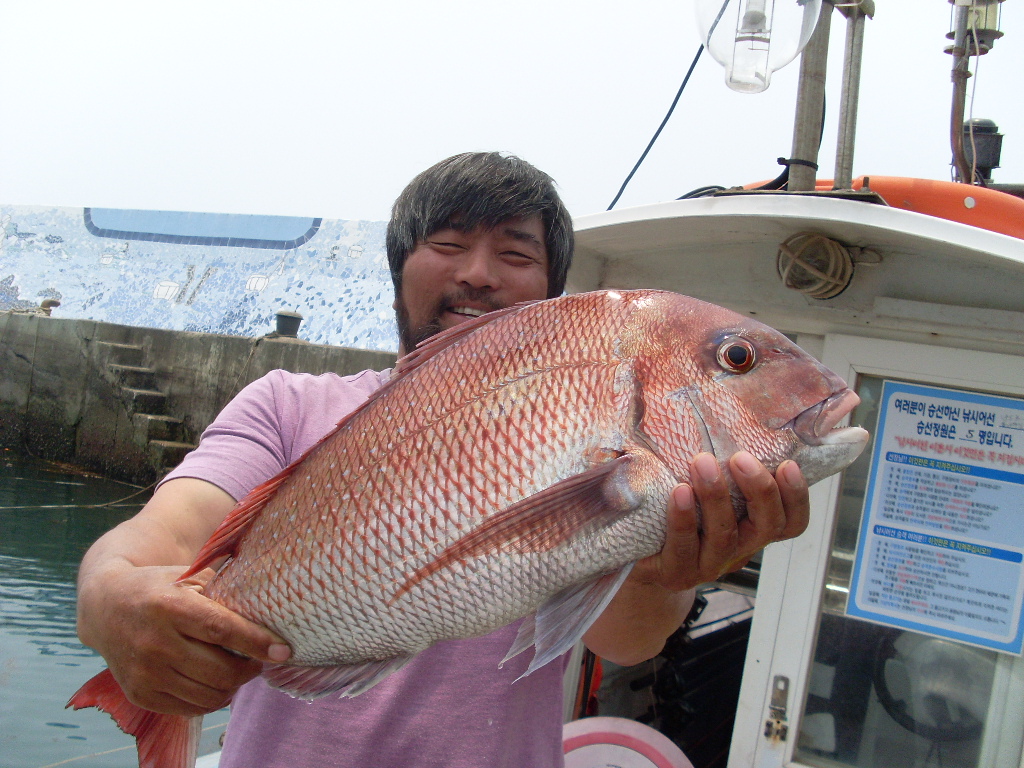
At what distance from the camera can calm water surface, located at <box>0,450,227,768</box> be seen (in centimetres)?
490

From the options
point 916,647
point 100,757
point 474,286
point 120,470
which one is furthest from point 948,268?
point 120,470

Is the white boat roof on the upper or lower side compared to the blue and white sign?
upper

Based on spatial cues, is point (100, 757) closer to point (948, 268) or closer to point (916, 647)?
point (916, 647)

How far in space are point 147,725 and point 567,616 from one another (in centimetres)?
88

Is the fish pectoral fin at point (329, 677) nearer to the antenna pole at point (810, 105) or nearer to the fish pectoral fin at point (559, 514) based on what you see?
the fish pectoral fin at point (559, 514)

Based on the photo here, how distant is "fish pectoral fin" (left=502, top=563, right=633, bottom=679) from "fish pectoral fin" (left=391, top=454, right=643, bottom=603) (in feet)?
0.39

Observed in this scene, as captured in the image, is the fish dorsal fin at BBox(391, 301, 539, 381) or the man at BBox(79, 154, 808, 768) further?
the fish dorsal fin at BBox(391, 301, 539, 381)

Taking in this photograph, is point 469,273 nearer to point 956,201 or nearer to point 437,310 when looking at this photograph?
point 437,310

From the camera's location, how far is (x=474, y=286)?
185cm

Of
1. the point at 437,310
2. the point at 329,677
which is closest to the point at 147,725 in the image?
the point at 329,677

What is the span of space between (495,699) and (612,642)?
38 cm

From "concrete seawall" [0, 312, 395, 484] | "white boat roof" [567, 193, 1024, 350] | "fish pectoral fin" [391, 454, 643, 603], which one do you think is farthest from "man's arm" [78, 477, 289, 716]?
"concrete seawall" [0, 312, 395, 484]

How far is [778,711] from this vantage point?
9.21ft

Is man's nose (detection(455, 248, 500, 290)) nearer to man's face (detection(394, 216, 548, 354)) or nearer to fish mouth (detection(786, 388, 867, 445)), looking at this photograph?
man's face (detection(394, 216, 548, 354))
